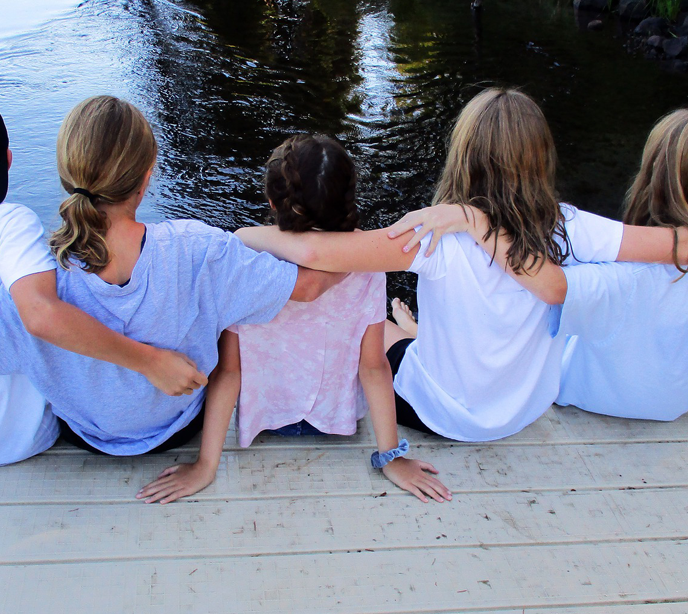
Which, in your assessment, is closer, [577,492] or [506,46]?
[577,492]

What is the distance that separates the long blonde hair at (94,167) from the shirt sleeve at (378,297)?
63 cm

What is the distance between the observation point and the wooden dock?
135 cm

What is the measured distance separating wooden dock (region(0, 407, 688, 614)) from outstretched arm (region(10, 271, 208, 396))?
377 mm

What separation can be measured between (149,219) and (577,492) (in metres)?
3.19

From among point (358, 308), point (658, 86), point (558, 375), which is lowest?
point (658, 86)

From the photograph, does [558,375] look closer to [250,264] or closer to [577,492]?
[577,492]

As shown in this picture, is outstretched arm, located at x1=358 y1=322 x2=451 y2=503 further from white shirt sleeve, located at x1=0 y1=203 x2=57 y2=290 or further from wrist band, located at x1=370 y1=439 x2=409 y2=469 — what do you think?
white shirt sleeve, located at x1=0 y1=203 x2=57 y2=290

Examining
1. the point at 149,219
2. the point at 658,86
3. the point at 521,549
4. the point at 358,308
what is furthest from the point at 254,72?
the point at 521,549

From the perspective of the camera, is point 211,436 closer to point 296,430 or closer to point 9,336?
point 296,430

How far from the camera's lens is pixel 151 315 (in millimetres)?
1409

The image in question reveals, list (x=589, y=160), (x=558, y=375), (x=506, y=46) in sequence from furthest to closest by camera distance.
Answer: (x=506, y=46) → (x=589, y=160) → (x=558, y=375)

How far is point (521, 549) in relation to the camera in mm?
1501

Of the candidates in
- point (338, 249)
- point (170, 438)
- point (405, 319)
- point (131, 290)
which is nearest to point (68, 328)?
point (131, 290)

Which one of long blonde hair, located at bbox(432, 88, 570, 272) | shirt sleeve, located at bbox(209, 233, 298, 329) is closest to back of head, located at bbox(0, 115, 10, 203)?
shirt sleeve, located at bbox(209, 233, 298, 329)
